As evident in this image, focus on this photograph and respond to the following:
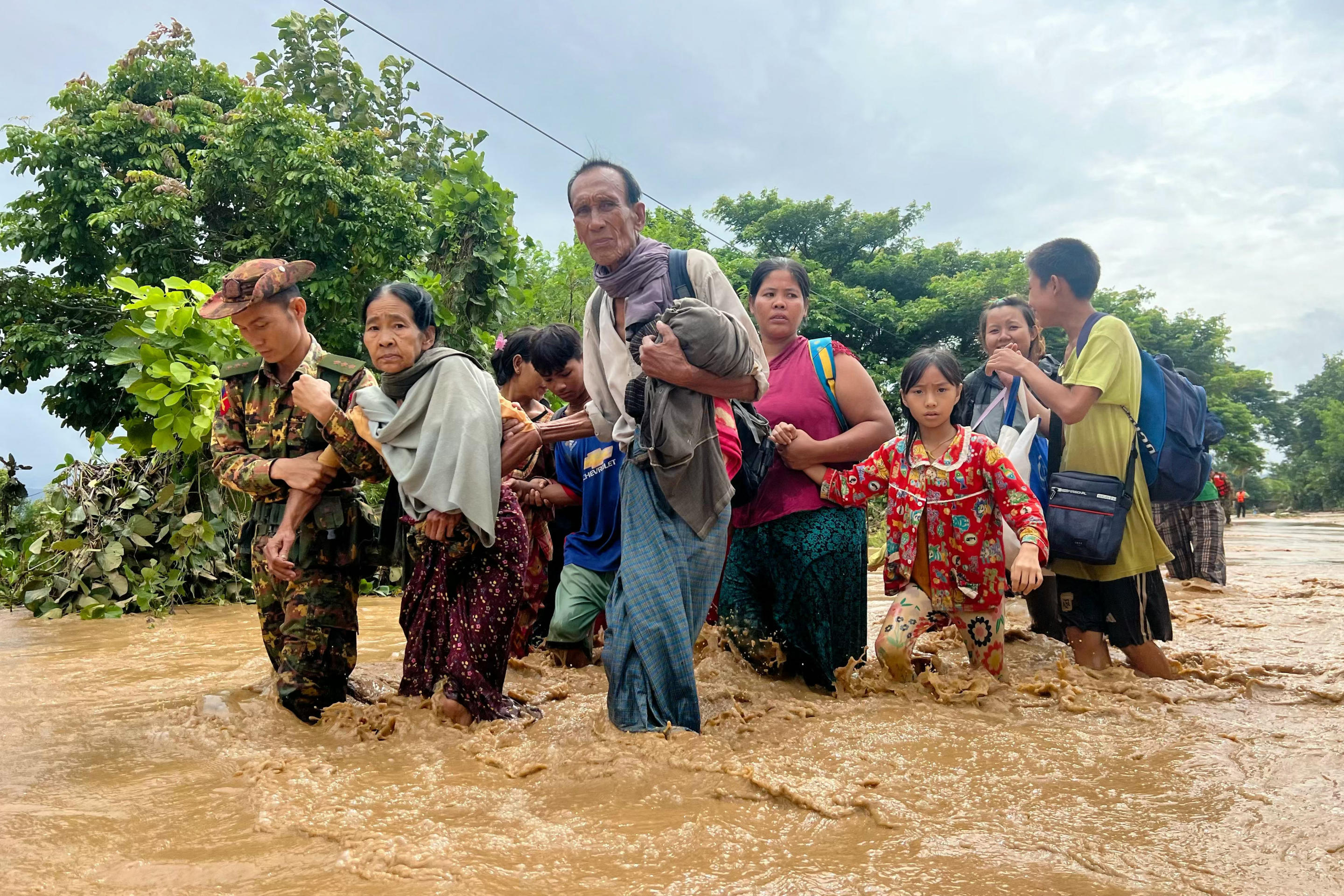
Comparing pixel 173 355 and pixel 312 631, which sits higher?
pixel 173 355

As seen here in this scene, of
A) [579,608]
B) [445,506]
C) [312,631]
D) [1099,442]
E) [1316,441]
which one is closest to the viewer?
[445,506]

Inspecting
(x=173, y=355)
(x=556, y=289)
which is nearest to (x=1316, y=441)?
(x=556, y=289)

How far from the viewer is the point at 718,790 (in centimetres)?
237

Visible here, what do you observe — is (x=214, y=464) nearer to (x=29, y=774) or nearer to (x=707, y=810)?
(x=29, y=774)

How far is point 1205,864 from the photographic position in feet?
6.30

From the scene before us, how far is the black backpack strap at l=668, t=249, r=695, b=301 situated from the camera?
3158mm

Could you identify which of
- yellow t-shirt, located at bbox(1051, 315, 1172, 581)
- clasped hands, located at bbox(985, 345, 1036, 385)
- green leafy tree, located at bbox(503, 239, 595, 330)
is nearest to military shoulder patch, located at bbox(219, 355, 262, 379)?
clasped hands, located at bbox(985, 345, 1036, 385)

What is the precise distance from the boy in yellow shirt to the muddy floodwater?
222 millimetres

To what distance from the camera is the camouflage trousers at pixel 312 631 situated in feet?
11.1

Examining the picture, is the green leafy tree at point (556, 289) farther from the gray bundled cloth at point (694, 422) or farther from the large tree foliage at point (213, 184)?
the gray bundled cloth at point (694, 422)

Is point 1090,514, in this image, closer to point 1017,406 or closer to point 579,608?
point 1017,406

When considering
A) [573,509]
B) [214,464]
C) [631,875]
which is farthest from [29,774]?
[573,509]

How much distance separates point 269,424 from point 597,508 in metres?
1.61

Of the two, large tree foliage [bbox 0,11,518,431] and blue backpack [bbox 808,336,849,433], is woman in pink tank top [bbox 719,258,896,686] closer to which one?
blue backpack [bbox 808,336,849,433]
